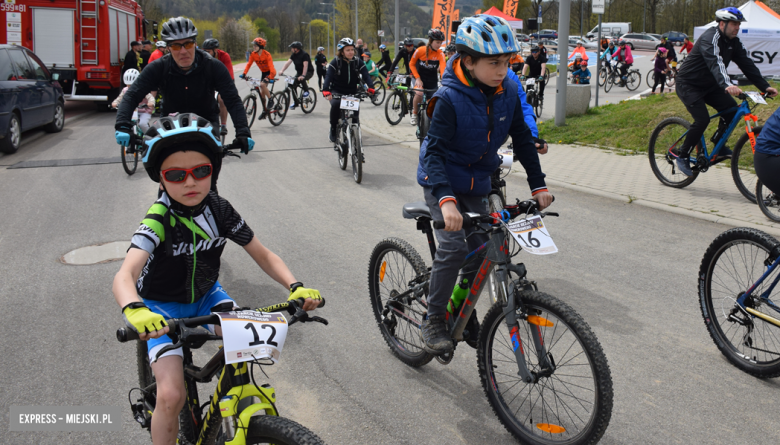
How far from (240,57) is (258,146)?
72.1 m

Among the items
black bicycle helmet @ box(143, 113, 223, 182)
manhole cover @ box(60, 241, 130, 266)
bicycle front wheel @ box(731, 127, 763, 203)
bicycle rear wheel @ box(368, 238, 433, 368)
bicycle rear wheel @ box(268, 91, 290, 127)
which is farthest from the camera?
bicycle rear wheel @ box(268, 91, 290, 127)

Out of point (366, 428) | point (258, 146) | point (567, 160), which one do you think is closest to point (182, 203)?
point (366, 428)

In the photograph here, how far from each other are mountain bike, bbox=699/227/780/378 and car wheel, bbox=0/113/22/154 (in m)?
11.8

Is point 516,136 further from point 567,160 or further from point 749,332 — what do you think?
point 567,160

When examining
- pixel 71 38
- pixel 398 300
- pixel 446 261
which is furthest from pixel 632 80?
pixel 446 261

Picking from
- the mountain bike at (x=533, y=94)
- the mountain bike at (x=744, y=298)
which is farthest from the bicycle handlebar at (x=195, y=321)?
the mountain bike at (x=533, y=94)

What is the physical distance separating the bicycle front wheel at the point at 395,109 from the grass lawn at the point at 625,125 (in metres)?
3.69

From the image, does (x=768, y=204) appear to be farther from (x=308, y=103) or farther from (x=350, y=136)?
(x=308, y=103)

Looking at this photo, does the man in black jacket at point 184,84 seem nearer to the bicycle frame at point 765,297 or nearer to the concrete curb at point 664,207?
the bicycle frame at point 765,297

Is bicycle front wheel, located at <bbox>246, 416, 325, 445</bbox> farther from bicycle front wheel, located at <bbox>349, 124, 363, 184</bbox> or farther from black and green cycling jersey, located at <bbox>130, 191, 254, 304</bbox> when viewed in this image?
bicycle front wheel, located at <bbox>349, 124, 363, 184</bbox>

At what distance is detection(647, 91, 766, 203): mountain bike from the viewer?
24.6ft

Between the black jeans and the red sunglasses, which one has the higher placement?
the black jeans

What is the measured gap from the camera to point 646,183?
8.91 meters

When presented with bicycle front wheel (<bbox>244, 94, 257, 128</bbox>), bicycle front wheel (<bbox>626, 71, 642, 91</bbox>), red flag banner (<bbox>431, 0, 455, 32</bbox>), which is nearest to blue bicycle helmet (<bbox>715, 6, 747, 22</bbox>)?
bicycle front wheel (<bbox>244, 94, 257, 128</bbox>)
